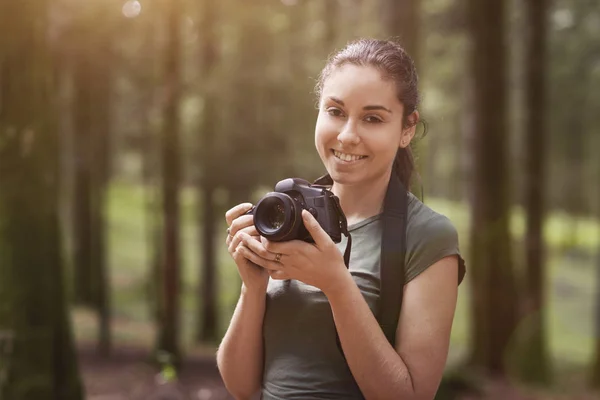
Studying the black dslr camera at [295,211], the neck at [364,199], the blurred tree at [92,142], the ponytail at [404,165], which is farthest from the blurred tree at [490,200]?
the black dslr camera at [295,211]

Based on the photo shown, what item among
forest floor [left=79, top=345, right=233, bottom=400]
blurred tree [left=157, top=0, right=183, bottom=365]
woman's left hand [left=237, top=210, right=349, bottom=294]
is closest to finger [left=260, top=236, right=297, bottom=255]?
woman's left hand [left=237, top=210, right=349, bottom=294]

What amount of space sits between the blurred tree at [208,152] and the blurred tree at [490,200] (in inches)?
208

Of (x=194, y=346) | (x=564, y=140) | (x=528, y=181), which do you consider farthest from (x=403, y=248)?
(x=564, y=140)

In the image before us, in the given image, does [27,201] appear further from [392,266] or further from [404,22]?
[392,266]

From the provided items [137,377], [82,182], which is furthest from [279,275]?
[82,182]

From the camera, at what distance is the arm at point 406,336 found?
2324 millimetres

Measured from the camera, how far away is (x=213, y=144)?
1645 centimetres

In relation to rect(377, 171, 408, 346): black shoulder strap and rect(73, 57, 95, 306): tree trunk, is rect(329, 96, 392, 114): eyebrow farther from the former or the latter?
rect(73, 57, 95, 306): tree trunk

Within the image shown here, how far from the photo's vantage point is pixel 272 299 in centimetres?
256

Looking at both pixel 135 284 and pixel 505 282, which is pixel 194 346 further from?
pixel 135 284

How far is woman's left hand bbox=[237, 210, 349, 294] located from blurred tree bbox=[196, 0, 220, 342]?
1369cm

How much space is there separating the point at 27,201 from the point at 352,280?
5344 mm

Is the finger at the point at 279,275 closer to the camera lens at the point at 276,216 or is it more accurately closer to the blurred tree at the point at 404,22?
the camera lens at the point at 276,216

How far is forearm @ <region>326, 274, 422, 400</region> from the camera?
2.32m
